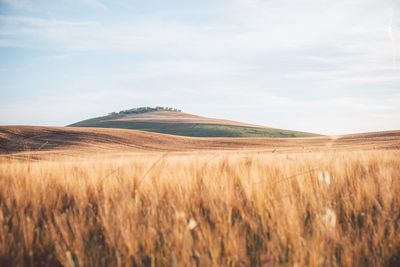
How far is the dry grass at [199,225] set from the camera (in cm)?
132

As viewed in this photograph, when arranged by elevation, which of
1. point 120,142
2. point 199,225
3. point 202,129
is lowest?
point 120,142

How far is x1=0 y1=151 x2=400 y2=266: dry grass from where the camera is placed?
1.32 metres

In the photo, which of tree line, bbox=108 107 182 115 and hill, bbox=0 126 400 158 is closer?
hill, bbox=0 126 400 158

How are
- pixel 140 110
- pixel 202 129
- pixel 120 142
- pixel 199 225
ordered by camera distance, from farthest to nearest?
pixel 140 110 < pixel 202 129 < pixel 120 142 < pixel 199 225

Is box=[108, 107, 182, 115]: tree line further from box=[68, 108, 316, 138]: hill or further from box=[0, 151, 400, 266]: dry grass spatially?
box=[0, 151, 400, 266]: dry grass

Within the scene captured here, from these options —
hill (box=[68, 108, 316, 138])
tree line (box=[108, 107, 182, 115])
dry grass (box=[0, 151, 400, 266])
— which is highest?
tree line (box=[108, 107, 182, 115])

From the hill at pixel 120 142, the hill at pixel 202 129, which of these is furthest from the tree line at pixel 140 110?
the hill at pixel 120 142

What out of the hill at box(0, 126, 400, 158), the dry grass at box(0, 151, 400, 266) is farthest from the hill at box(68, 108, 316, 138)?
the dry grass at box(0, 151, 400, 266)

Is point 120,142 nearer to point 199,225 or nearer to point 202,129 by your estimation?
point 199,225

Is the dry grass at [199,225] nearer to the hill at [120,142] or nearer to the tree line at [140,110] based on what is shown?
the hill at [120,142]

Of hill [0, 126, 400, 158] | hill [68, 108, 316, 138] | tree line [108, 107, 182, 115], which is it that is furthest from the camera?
tree line [108, 107, 182, 115]

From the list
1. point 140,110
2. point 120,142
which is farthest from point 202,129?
point 140,110

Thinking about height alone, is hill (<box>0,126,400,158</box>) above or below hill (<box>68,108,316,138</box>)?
below

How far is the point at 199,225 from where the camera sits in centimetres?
164
